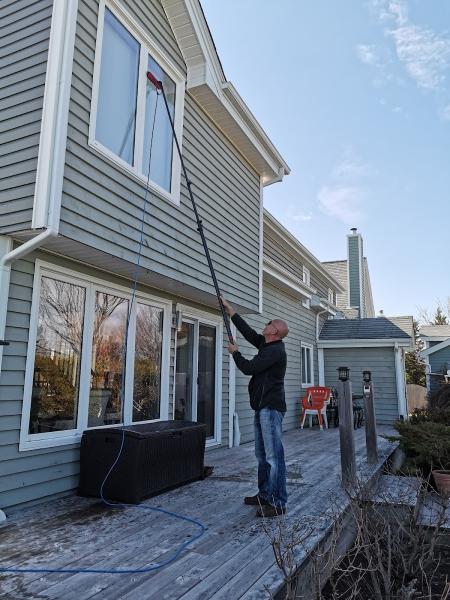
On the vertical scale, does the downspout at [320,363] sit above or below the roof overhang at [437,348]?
below

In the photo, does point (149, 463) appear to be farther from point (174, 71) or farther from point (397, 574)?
point (174, 71)

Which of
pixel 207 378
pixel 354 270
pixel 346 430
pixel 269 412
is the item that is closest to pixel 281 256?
pixel 207 378

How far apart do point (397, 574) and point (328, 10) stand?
9.17 meters

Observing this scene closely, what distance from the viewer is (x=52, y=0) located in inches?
140

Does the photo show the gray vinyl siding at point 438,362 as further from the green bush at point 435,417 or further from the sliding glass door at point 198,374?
the sliding glass door at point 198,374

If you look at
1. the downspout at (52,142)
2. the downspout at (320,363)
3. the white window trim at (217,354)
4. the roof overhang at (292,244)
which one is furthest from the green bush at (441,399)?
the downspout at (52,142)

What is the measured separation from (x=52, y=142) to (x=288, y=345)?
7699mm

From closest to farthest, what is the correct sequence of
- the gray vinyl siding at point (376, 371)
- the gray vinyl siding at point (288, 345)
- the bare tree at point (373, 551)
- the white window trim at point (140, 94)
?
the bare tree at point (373, 551) → the white window trim at point (140, 94) → the gray vinyl siding at point (288, 345) → the gray vinyl siding at point (376, 371)

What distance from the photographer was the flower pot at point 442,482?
451 cm

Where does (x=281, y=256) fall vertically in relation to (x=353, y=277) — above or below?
below

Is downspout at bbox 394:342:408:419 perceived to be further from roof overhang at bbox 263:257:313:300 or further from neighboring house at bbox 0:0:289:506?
neighboring house at bbox 0:0:289:506

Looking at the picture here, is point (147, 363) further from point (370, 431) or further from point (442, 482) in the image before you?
point (442, 482)

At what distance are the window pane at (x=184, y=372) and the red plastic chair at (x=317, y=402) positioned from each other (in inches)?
191

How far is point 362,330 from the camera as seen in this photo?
39.5 feet
